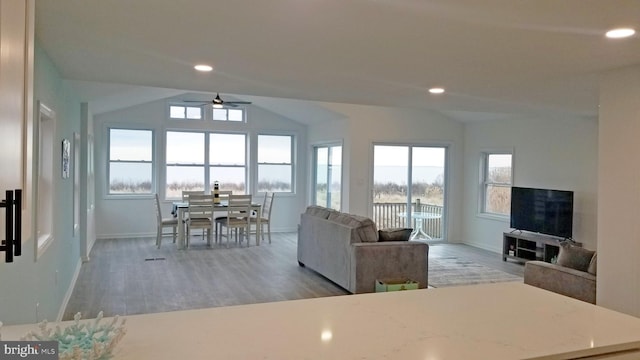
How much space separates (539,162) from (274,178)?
17.4 ft

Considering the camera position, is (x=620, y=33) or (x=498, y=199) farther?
(x=498, y=199)

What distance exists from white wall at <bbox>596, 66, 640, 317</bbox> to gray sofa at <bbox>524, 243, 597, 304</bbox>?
0.22 m

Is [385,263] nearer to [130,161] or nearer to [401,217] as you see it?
[401,217]

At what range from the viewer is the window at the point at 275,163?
10.1 m

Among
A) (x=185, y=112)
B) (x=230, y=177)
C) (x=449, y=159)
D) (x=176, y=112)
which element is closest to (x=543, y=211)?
(x=449, y=159)

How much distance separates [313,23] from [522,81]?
7.82 feet

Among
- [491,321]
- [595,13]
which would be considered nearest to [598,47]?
[595,13]

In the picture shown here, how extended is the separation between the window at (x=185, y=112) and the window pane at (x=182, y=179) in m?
1.01

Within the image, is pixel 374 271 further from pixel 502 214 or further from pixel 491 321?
pixel 502 214

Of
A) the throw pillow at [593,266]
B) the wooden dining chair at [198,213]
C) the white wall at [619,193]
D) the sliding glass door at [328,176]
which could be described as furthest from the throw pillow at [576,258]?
the wooden dining chair at [198,213]

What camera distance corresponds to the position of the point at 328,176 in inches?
371

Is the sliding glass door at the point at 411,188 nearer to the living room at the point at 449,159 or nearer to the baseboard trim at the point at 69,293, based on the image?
the living room at the point at 449,159

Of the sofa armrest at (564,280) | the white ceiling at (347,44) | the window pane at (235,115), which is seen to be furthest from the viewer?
the window pane at (235,115)

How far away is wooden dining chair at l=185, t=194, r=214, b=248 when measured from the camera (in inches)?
313
